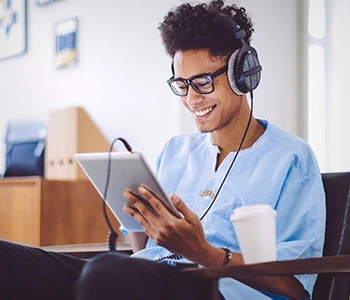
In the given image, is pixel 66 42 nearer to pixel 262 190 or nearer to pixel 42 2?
pixel 42 2

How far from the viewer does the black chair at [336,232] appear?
1238 mm

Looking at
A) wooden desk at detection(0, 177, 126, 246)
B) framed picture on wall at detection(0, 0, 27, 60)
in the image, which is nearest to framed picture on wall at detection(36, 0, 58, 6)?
framed picture on wall at detection(0, 0, 27, 60)

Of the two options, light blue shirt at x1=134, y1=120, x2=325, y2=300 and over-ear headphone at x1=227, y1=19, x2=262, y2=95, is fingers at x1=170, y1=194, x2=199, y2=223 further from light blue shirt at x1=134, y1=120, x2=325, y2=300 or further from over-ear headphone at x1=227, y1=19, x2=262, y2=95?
over-ear headphone at x1=227, y1=19, x2=262, y2=95

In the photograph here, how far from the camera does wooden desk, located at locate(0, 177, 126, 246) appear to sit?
2.74m

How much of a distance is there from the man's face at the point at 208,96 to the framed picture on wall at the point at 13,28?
2455 millimetres

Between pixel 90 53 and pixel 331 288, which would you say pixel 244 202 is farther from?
pixel 90 53

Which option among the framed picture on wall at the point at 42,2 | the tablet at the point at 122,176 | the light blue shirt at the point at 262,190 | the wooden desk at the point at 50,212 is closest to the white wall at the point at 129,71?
the framed picture on wall at the point at 42,2

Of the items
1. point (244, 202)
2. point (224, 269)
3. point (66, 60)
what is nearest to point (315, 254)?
point (244, 202)

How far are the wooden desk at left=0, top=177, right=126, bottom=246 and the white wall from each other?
14.5 inches

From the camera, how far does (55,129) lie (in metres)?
2.98

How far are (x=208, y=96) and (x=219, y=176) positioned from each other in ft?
0.63

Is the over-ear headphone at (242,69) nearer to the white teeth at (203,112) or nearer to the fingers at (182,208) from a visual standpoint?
the white teeth at (203,112)

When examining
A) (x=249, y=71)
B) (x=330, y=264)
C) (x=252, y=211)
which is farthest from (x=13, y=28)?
(x=330, y=264)

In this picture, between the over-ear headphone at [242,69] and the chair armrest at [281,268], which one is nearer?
the chair armrest at [281,268]
